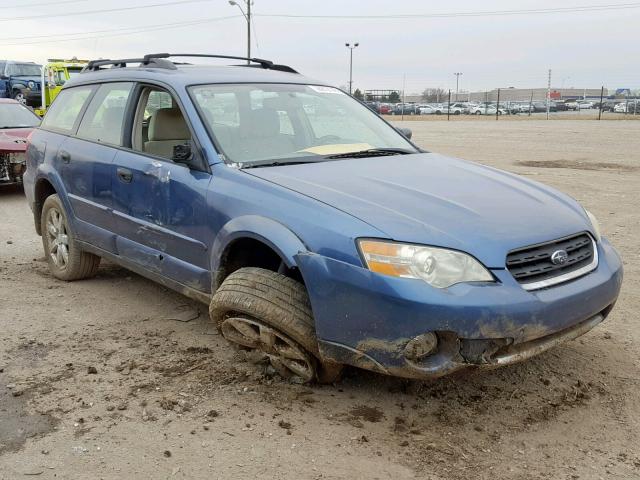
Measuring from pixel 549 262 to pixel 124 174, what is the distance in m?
2.76

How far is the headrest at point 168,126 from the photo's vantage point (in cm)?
431

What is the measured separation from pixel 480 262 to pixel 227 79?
2.31m

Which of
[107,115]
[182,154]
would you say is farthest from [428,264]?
[107,115]

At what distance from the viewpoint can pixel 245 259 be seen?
3.77 metres

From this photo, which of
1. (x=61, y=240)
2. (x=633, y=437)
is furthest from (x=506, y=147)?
(x=633, y=437)

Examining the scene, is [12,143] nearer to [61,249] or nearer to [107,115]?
[61,249]

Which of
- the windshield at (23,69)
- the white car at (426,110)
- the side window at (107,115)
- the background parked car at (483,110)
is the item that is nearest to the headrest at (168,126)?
the side window at (107,115)

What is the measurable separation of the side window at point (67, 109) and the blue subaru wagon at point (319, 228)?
215mm

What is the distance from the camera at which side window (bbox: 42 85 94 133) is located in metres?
5.39

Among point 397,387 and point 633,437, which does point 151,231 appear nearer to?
point 397,387

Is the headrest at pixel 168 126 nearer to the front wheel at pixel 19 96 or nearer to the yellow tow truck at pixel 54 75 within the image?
the yellow tow truck at pixel 54 75

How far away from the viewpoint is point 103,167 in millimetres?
4695

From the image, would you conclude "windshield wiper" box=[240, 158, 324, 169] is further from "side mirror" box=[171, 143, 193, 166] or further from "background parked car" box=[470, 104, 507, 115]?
"background parked car" box=[470, 104, 507, 115]

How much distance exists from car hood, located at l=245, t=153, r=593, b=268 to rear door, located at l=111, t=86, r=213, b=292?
1.58 ft
